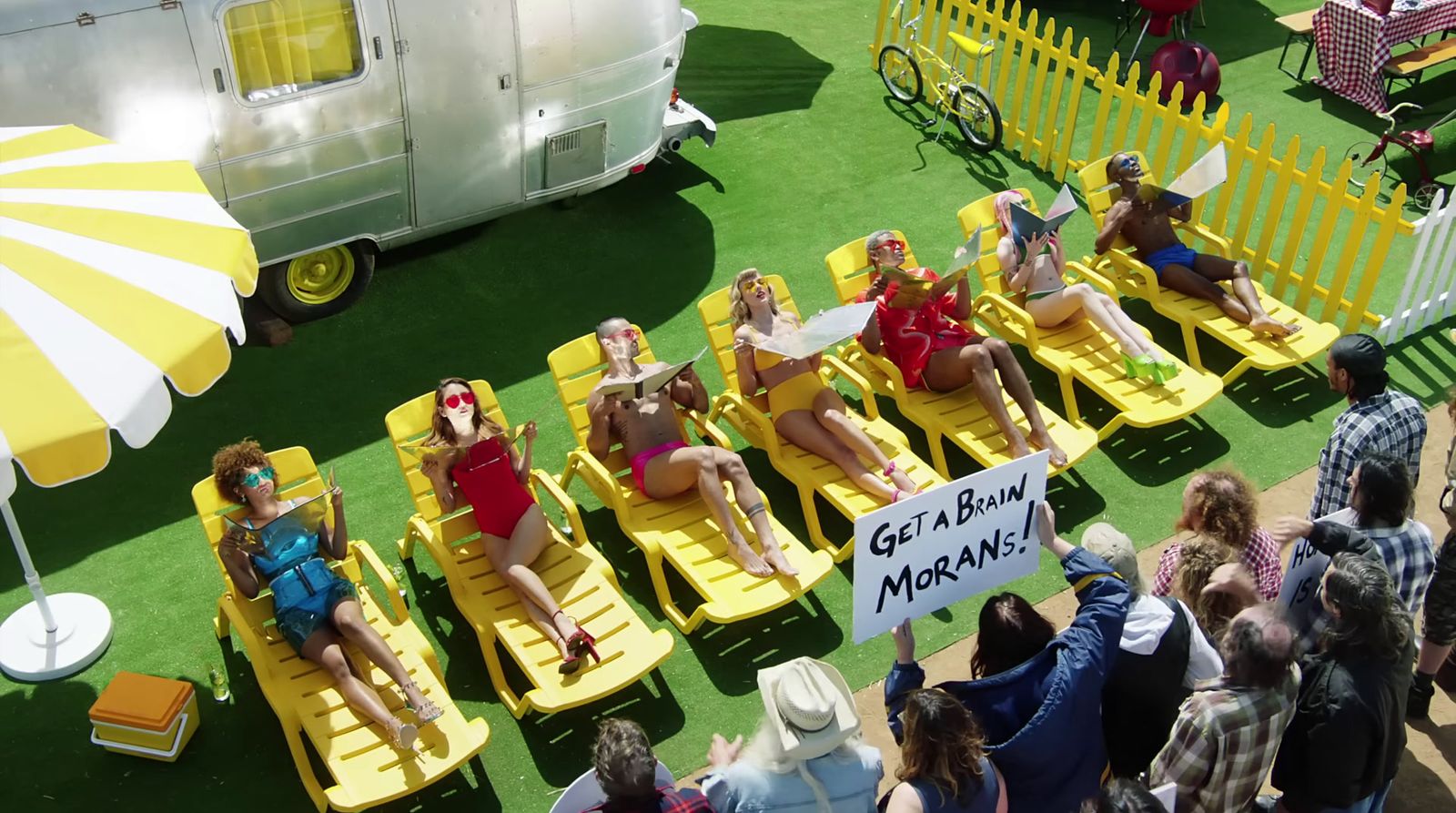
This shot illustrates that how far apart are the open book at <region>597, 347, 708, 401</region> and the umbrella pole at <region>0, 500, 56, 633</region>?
9.26ft

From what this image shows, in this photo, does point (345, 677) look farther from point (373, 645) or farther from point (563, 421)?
point (563, 421)

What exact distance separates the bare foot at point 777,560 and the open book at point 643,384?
3.38 feet

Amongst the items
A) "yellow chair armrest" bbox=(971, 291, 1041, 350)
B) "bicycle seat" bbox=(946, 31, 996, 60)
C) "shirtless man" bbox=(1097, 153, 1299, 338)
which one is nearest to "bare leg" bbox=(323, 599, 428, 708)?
"yellow chair armrest" bbox=(971, 291, 1041, 350)

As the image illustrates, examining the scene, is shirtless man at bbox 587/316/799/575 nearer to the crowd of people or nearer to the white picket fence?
the crowd of people

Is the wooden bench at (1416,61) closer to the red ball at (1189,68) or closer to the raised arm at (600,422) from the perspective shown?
the red ball at (1189,68)

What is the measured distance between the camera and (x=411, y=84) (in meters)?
8.32

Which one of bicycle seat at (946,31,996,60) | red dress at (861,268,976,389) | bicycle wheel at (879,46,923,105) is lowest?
bicycle wheel at (879,46,923,105)

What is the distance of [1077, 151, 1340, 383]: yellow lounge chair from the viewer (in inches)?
337

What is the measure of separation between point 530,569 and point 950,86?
649cm

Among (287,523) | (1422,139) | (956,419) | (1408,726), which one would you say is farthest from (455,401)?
(1422,139)

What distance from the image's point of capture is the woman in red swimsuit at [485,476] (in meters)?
6.67

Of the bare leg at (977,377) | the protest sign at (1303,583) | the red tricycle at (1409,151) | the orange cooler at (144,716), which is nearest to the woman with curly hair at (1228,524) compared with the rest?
the protest sign at (1303,583)

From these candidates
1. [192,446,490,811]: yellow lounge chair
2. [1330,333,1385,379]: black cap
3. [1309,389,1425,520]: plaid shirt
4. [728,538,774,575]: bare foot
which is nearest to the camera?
[192,446,490,811]: yellow lounge chair

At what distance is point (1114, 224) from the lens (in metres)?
9.01
